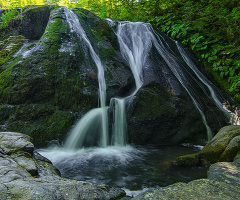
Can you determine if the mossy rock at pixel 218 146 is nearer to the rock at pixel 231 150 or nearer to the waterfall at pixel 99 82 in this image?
the rock at pixel 231 150

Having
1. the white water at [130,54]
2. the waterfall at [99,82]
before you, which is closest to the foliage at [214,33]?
the white water at [130,54]

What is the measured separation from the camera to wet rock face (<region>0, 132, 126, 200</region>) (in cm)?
155

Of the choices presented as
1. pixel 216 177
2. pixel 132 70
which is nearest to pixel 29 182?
pixel 216 177

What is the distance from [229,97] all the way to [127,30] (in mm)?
5268

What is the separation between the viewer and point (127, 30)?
8.13 m

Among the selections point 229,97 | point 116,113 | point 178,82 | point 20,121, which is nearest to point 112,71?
point 116,113

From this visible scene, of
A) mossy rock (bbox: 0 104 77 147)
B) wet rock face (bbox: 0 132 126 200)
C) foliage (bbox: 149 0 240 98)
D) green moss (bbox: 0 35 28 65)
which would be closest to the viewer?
wet rock face (bbox: 0 132 126 200)

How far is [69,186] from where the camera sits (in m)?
1.88

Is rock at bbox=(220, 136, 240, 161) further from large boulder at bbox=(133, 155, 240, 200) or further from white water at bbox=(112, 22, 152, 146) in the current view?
white water at bbox=(112, 22, 152, 146)

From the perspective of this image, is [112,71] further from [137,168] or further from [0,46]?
[0,46]

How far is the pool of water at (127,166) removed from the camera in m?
3.10

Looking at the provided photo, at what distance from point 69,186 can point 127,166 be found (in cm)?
205

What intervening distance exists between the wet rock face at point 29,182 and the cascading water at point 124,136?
86 cm

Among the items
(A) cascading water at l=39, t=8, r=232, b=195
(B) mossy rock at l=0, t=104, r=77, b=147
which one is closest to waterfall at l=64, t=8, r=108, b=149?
(A) cascading water at l=39, t=8, r=232, b=195
